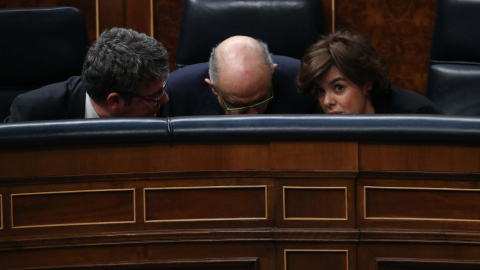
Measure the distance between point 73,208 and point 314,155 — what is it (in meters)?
0.33

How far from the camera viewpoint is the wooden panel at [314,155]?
880mm

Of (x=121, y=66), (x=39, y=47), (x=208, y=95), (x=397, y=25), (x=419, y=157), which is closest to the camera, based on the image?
(x=419, y=157)

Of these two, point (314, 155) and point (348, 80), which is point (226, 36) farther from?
point (314, 155)

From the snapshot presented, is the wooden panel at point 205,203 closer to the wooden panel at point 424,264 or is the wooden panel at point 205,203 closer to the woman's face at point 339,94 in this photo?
the wooden panel at point 424,264

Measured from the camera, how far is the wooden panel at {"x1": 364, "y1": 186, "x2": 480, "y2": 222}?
→ 88 cm

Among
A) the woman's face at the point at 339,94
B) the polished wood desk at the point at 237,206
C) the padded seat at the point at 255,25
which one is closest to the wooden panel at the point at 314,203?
the polished wood desk at the point at 237,206

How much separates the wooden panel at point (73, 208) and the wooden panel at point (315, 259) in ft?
0.72

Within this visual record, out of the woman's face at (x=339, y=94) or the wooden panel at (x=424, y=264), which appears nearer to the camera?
the wooden panel at (x=424, y=264)

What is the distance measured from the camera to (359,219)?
2.92ft

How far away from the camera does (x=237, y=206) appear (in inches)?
35.5

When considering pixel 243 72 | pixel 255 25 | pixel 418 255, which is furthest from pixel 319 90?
pixel 418 255

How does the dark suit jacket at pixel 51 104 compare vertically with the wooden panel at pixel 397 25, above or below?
below

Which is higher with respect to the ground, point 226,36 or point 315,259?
point 226,36

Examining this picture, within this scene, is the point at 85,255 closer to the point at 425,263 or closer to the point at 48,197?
the point at 48,197
